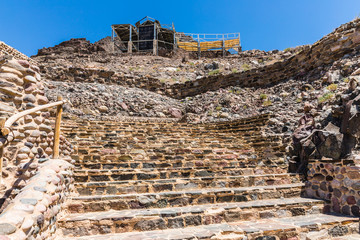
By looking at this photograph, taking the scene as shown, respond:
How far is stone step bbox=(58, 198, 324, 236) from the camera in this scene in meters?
3.02

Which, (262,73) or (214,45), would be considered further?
(214,45)

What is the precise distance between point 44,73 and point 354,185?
15.1 meters

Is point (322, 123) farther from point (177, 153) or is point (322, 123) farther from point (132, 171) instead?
point (132, 171)

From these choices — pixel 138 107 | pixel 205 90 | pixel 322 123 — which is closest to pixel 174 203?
pixel 322 123

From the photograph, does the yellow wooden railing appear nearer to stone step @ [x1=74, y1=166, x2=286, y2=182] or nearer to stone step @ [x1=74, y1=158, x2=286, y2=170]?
stone step @ [x1=74, y1=158, x2=286, y2=170]

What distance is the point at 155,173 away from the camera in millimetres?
4539

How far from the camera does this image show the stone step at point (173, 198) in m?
3.48

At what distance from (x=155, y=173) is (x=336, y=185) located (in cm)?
326

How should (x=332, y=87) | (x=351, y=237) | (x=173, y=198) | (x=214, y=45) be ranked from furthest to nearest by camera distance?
(x=214, y=45), (x=332, y=87), (x=173, y=198), (x=351, y=237)

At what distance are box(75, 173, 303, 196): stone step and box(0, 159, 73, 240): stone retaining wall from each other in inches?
18.0

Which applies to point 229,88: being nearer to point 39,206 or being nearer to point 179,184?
point 179,184

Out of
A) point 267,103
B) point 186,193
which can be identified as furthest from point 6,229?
point 267,103

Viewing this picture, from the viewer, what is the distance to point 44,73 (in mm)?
13539

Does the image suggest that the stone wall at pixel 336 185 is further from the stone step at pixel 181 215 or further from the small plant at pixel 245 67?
the small plant at pixel 245 67
